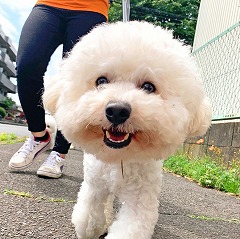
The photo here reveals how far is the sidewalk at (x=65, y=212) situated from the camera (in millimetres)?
2008

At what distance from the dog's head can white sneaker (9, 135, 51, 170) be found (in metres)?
1.61

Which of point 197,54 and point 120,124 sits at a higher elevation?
point 120,124

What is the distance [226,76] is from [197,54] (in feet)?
5.24

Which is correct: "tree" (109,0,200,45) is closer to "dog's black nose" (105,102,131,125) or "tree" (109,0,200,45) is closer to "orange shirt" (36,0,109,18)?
"orange shirt" (36,0,109,18)

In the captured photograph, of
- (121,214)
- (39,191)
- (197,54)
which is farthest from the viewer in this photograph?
(197,54)

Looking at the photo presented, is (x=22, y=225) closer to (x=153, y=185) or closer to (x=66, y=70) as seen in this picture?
(x=153, y=185)

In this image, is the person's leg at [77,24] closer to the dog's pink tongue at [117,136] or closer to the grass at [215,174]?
the dog's pink tongue at [117,136]

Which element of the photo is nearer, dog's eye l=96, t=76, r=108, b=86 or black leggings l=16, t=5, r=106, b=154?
dog's eye l=96, t=76, r=108, b=86

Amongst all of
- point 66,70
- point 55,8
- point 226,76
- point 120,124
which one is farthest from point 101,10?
point 226,76

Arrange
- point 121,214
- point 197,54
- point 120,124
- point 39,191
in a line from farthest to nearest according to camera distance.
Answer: point 197,54
point 39,191
point 121,214
point 120,124

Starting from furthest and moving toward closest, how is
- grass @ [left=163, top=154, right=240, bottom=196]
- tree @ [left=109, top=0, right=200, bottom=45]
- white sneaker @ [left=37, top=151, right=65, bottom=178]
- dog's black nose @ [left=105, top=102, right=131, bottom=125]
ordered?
tree @ [left=109, top=0, right=200, bottom=45] → grass @ [left=163, top=154, right=240, bottom=196] → white sneaker @ [left=37, top=151, right=65, bottom=178] → dog's black nose @ [left=105, top=102, right=131, bottom=125]

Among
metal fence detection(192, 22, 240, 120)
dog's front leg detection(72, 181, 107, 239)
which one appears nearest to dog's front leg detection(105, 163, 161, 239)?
dog's front leg detection(72, 181, 107, 239)

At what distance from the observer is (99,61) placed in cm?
181

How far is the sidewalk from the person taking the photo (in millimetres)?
2008
